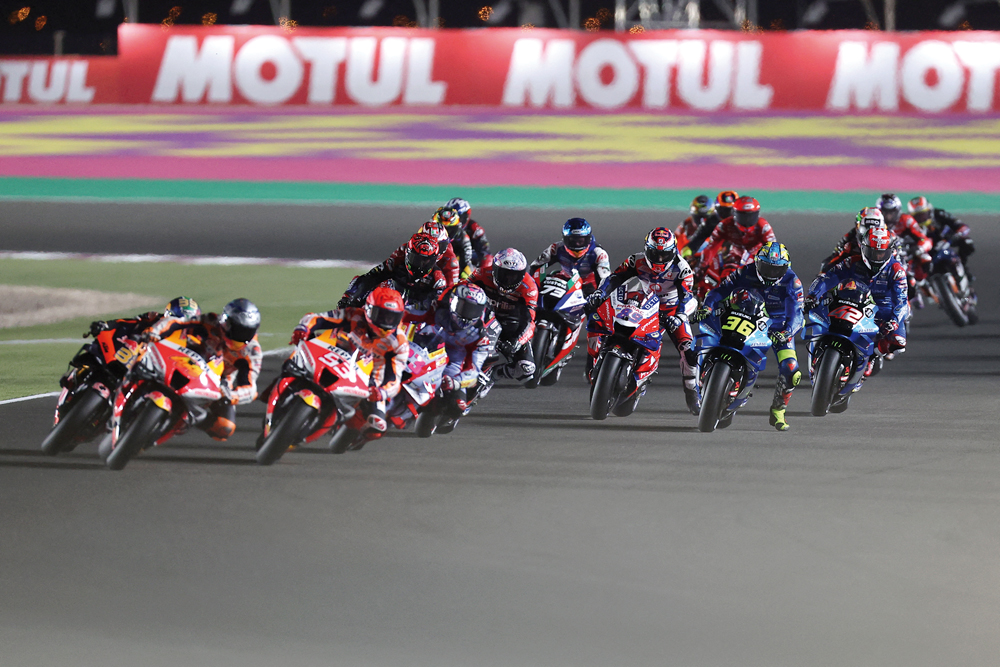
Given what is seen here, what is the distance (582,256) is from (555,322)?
0.89 meters

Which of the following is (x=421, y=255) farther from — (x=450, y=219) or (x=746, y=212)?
(x=746, y=212)

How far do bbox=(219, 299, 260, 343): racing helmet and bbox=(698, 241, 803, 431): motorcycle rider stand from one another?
4.33 metres

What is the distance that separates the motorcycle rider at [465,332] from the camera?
12898mm

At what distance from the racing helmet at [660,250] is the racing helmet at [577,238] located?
70.0 inches

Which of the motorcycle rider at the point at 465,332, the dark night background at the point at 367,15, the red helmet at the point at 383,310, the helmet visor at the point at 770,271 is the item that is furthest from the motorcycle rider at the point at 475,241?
the dark night background at the point at 367,15

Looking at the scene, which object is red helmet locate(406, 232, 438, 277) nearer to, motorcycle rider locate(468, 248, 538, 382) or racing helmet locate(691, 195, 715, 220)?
motorcycle rider locate(468, 248, 538, 382)

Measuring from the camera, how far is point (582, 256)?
622 inches

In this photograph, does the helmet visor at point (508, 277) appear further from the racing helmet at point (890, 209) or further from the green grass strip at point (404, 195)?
the green grass strip at point (404, 195)

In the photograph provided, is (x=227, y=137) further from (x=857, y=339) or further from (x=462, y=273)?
(x=857, y=339)

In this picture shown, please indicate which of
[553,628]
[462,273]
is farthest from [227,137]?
[553,628]

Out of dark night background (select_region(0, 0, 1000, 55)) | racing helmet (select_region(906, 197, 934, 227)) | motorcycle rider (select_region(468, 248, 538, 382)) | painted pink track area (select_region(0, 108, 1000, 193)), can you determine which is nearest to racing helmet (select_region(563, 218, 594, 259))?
motorcycle rider (select_region(468, 248, 538, 382))

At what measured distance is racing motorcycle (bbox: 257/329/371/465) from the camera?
10.8 metres

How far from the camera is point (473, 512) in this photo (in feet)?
32.3

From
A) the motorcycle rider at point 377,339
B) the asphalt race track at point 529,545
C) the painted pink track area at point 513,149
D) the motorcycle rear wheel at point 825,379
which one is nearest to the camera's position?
the asphalt race track at point 529,545
